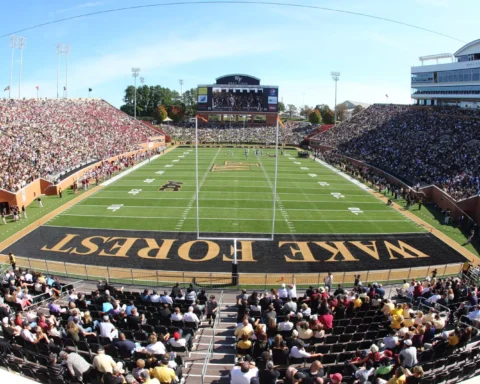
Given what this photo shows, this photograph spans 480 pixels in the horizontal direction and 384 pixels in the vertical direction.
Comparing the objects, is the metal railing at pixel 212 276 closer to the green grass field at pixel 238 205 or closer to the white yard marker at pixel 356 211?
the green grass field at pixel 238 205

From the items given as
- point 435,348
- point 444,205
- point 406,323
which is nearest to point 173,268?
point 406,323

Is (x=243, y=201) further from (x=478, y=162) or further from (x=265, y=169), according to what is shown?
(x=478, y=162)

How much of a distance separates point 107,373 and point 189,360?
292 centimetres

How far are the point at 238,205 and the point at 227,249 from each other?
8791mm

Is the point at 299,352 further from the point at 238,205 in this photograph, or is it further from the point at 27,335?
the point at 238,205

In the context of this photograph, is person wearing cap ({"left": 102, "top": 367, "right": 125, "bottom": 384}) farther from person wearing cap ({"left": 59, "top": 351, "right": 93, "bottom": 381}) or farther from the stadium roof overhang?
the stadium roof overhang

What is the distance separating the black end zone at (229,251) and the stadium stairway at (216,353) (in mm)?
6780

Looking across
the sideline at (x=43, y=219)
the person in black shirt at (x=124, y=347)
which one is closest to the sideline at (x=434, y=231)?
the person in black shirt at (x=124, y=347)

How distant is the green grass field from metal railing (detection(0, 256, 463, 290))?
5.84m

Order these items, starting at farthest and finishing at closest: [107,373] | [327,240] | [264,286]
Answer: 1. [327,240]
2. [264,286]
3. [107,373]

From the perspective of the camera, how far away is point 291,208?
2941cm

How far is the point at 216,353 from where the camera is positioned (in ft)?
32.9

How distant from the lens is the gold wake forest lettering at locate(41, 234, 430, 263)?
66.7 ft

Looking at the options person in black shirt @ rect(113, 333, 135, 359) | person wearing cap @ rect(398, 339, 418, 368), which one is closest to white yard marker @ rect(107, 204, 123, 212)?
person in black shirt @ rect(113, 333, 135, 359)
